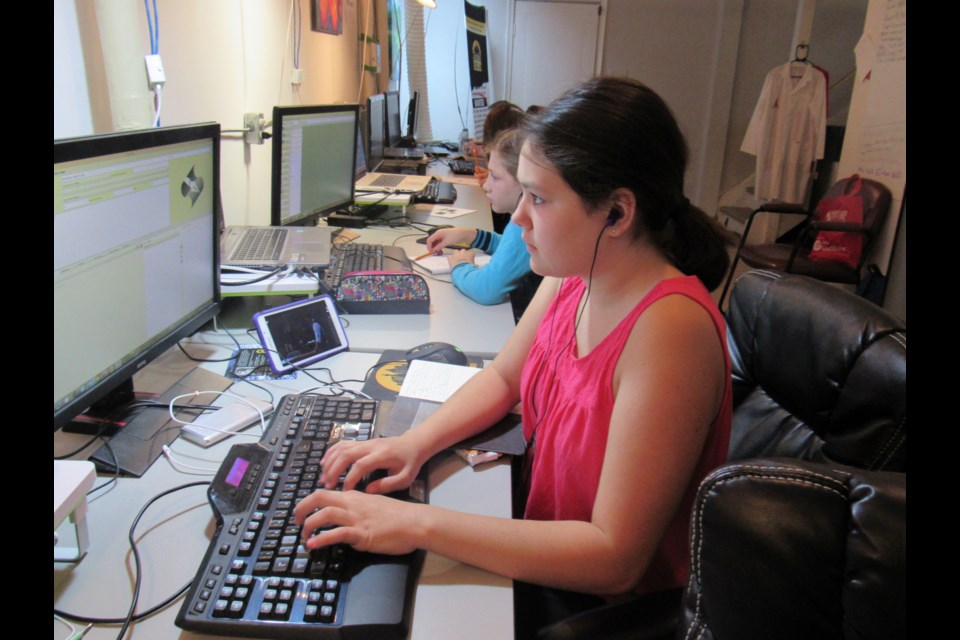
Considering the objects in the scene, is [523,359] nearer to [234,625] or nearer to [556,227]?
[556,227]

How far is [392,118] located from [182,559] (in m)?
3.39

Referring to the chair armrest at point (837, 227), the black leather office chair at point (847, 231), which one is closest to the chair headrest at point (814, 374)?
the black leather office chair at point (847, 231)

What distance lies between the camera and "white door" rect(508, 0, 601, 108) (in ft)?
18.2

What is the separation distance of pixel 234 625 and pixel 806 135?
15.4 feet

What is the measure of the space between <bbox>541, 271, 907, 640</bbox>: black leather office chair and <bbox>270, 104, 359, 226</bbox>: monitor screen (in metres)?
1.45

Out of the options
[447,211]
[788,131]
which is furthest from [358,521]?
[788,131]

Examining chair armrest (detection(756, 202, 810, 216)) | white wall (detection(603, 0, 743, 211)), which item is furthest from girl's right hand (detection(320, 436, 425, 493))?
white wall (detection(603, 0, 743, 211))

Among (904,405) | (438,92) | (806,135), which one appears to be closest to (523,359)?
(904,405)

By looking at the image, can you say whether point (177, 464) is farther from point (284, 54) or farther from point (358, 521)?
point (284, 54)

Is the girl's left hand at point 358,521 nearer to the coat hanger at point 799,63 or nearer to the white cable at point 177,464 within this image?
the white cable at point 177,464

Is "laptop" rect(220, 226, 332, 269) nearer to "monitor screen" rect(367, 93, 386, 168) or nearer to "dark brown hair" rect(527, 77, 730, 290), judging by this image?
"dark brown hair" rect(527, 77, 730, 290)
